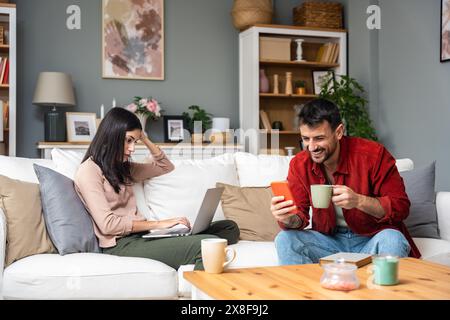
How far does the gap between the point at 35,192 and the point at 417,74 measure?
3.35 meters

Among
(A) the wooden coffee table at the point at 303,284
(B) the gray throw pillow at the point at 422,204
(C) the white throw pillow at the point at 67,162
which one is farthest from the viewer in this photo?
(B) the gray throw pillow at the point at 422,204

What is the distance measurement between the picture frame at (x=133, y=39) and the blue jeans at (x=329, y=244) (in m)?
3.16

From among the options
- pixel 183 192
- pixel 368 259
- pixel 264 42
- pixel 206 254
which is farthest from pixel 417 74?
pixel 206 254

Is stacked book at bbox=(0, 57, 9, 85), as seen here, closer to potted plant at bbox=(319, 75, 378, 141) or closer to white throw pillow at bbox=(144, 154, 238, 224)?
white throw pillow at bbox=(144, 154, 238, 224)

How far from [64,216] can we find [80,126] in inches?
97.3

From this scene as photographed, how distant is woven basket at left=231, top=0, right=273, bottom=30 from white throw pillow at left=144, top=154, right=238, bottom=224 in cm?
237

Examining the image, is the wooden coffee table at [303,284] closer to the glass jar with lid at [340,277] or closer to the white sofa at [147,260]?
the glass jar with lid at [340,277]

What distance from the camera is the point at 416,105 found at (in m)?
4.88

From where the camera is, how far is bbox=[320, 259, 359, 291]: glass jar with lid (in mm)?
1657

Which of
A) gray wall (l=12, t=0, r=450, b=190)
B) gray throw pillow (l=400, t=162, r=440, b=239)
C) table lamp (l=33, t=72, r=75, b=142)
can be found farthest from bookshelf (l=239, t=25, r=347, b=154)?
gray throw pillow (l=400, t=162, r=440, b=239)

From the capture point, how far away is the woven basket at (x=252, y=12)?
5.25m

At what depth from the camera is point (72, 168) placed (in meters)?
2.97

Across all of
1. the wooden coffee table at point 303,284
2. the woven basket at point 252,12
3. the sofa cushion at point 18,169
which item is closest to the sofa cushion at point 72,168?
the sofa cushion at point 18,169

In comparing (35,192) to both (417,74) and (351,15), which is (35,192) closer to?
(417,74)
